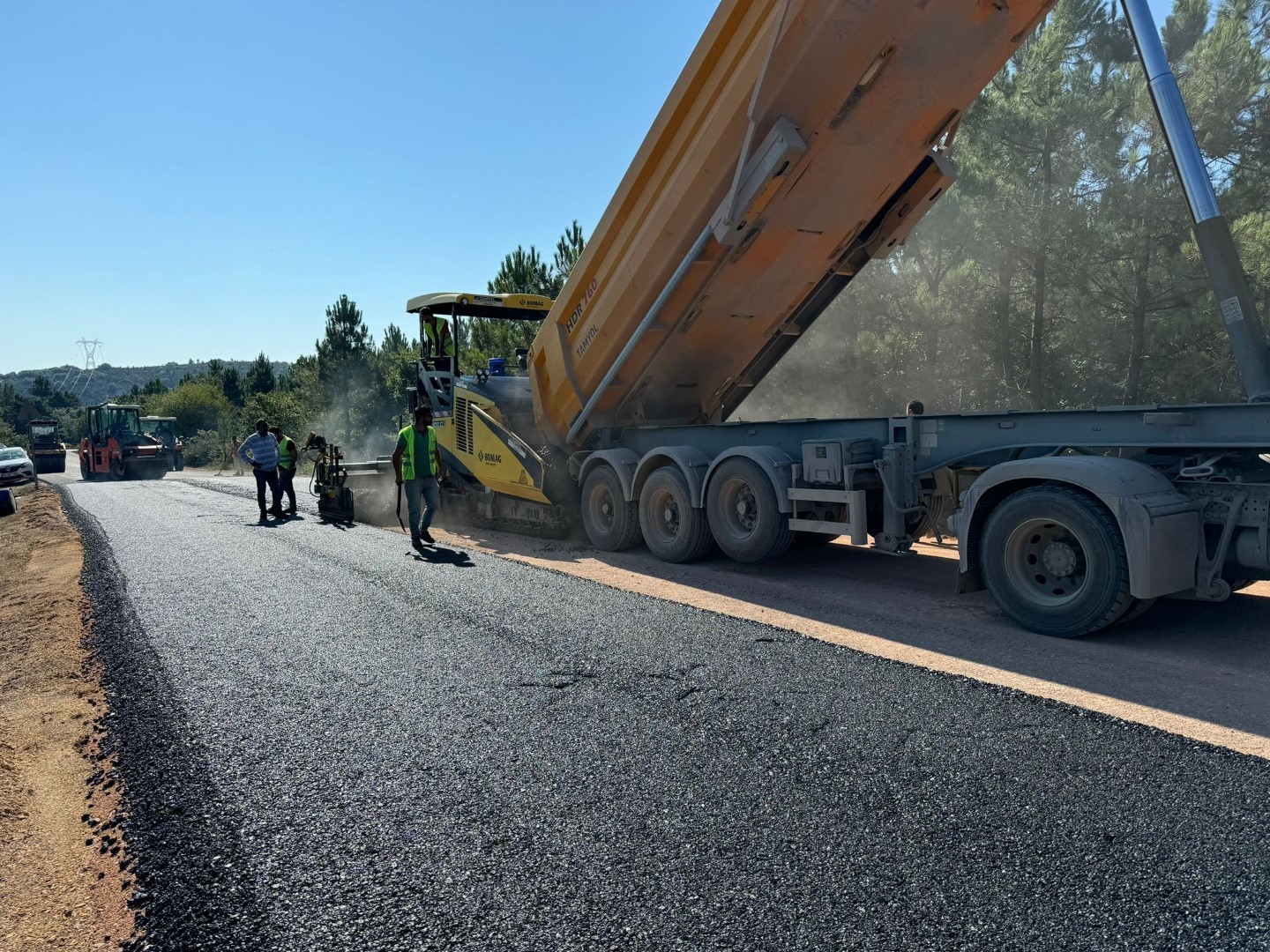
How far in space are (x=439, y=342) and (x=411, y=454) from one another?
2321 millimetres

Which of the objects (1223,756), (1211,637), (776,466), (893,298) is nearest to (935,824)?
(1223,756)

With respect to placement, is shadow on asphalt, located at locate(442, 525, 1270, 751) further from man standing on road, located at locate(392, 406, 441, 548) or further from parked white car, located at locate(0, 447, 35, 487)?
parked white car, located at locate(0, 447, 35, 487)

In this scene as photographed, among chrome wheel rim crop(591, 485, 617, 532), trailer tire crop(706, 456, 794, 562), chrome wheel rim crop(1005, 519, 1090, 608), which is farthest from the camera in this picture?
chrome wheel rim crop(591, 485, 617, 532)

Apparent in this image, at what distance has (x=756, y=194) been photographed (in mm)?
6312

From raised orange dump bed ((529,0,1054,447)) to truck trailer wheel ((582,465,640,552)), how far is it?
0.57m

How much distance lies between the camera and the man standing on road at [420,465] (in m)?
9.16

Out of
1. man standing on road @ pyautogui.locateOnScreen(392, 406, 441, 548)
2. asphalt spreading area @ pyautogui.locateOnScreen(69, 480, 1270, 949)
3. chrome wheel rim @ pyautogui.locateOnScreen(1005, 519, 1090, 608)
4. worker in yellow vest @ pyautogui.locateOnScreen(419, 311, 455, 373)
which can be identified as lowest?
asphalt spreading area @ pyautogui.locateOnScreen(69, 480, 1270, 949)

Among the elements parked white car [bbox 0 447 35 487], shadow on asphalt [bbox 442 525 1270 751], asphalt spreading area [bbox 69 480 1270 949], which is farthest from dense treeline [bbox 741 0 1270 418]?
parked white car [bbox 0 447 35 487]

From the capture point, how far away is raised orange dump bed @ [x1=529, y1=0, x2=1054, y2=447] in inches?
224

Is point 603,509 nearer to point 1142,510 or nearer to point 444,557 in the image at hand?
point 444,557

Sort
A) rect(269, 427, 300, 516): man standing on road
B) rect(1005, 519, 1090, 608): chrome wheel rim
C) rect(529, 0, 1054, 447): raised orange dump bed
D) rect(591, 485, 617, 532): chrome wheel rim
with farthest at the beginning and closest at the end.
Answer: rect(269, 427, 300, 516): man standing on road, rect(591, 485, 617, 532): chrome wheel rim, rect(529, 0, 1054, 447): raised orange dump bed, rect(1005, 519, 1090, 608): chrome wheel rim

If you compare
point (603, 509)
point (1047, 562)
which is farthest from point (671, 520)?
point (1047, 562)

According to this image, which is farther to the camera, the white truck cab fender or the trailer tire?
the trailer tire

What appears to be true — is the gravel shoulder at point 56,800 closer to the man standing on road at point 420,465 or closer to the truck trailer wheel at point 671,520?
the man standing on road at point 420,465
